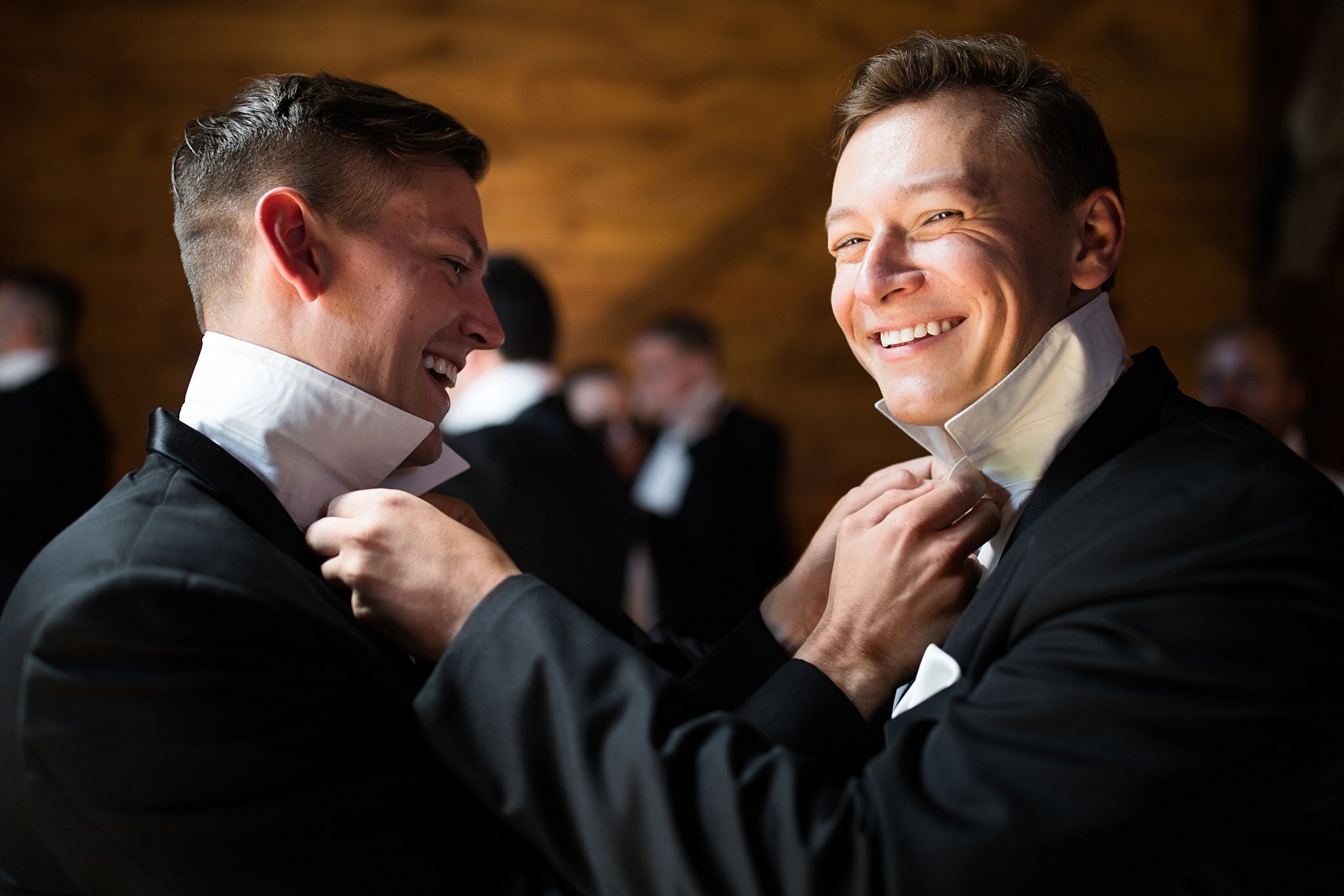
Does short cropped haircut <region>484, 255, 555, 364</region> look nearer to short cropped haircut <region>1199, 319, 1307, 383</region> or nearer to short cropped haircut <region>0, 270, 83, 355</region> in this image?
short cropped haircut <region>0, 270, 83, 355</region>

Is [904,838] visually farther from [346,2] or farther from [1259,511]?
[346,2]

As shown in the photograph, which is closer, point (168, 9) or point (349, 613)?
point (349, 613)

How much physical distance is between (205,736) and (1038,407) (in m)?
0.95

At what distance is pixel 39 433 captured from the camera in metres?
3.67

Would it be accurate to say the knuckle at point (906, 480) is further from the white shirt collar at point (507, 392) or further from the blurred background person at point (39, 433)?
the blurred background person at point (39, 433)

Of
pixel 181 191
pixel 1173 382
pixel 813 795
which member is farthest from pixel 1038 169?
pixel 181 191

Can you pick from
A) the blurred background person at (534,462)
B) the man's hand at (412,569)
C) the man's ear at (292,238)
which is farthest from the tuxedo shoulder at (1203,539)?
the blurred background person at (534,462)

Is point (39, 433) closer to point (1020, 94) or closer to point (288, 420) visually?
point (288, 420)

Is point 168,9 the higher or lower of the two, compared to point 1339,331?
higher

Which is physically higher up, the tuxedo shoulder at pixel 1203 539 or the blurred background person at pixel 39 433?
the tuxedo shoulder at pixel 1203 539

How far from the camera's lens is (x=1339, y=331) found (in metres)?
5.69

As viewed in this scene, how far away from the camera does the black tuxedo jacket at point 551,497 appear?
9.55 ft

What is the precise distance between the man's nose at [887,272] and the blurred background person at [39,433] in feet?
9.63

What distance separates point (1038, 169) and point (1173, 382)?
299mm
